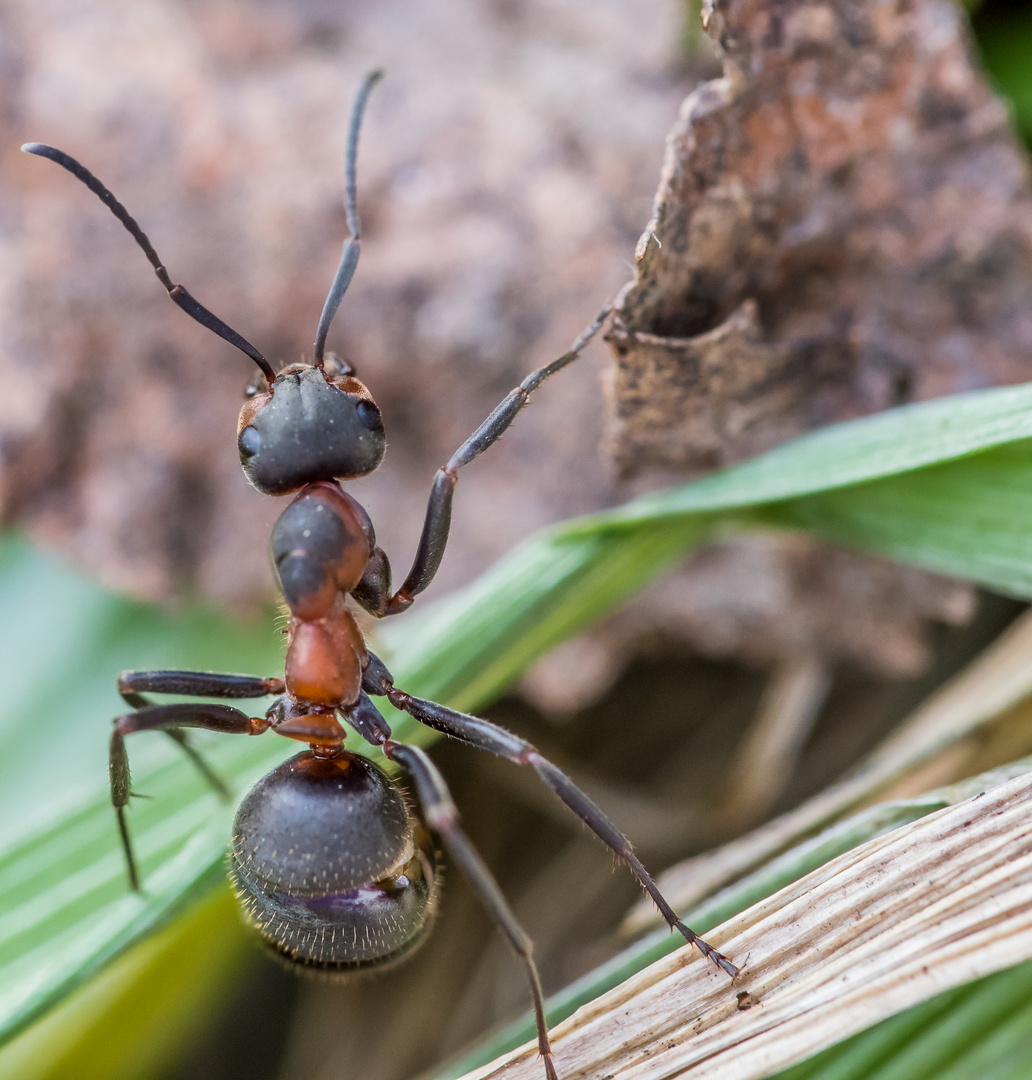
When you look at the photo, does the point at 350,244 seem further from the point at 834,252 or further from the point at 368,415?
the point at 834,252

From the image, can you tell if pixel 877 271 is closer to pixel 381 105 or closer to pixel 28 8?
pixel 381 105

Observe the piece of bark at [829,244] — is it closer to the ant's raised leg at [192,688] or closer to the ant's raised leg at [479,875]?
the ant's raised leg at [479,875]

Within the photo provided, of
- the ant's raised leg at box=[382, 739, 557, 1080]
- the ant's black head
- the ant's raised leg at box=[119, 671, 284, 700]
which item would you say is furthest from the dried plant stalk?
the ant's black head

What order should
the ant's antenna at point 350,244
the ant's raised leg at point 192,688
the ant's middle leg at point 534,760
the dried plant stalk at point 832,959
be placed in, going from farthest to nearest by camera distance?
the ant's antenna at point 350,244
the ant's raised leg at point 192,688
the ant's middle leg at point 534,760
the dried plant stalk at point 832,959

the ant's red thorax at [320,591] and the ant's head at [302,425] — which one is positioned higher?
the ant's head at [302,425]

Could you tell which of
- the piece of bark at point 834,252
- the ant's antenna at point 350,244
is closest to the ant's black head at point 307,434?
the ant's antenna at point 350,244

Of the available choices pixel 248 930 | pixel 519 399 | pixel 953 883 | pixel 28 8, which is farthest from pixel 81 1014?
pixel 28 8

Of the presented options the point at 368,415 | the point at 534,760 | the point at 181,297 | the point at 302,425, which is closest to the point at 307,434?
the point at 302,425
